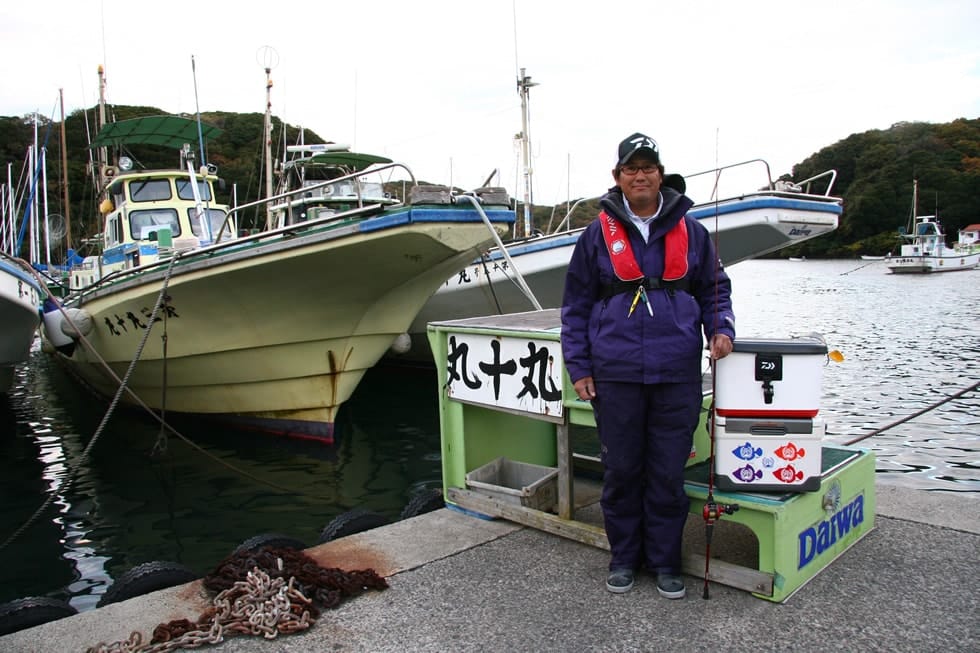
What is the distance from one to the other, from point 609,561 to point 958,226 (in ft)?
289

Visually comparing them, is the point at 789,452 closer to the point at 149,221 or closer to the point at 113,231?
the point at 149,221

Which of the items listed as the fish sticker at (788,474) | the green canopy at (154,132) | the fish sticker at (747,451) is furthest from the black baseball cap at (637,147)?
the green canopy at (154,132)

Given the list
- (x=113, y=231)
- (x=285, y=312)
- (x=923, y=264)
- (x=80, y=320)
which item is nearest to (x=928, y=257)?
(x=923, y=264)

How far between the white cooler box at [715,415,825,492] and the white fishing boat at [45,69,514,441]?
15.7 ft

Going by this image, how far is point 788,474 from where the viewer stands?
2895mm

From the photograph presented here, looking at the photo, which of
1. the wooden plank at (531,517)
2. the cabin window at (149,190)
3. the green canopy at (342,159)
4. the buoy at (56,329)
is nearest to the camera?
the wooden plank at (531,517)

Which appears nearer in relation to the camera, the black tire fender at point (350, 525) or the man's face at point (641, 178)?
the man's face at point (641, 178)

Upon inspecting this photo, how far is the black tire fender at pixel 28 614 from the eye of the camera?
3.04 meters

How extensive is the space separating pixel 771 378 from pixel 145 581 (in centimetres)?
280

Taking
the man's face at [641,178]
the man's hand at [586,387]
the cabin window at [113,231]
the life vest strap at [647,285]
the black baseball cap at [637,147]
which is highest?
the cabin window at [113,231]

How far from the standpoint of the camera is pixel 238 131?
36906mm

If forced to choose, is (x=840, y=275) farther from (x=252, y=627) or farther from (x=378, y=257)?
(x=252, y=627)

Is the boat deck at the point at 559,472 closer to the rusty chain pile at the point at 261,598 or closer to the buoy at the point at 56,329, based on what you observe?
the rusty chain pile at the point at 261,598

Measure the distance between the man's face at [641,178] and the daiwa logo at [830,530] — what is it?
146 cm
